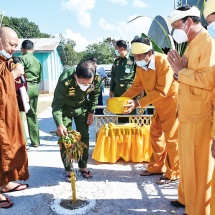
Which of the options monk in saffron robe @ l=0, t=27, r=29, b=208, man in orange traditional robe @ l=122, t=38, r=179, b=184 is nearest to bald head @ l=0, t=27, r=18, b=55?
monk in saffron robe @ l=0, t=27, r=29, b=208

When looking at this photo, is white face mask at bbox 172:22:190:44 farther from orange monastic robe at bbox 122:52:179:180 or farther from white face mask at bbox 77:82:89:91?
white face mask at bbox 77:82:89:91

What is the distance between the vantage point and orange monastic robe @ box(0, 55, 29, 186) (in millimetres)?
2768

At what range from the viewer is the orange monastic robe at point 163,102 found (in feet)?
10.7

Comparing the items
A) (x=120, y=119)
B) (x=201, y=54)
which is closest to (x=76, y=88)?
(x=201, y=54)

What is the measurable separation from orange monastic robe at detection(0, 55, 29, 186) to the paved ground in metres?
0.42

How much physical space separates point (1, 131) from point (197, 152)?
1.99 metres

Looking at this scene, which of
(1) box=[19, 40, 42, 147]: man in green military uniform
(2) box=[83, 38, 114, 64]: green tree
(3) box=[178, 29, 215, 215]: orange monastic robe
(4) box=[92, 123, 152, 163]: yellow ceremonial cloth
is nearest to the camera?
(3) box=[178, 29, 215, 215]: orange monastic robe

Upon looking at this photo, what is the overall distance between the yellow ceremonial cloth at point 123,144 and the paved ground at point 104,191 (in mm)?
124

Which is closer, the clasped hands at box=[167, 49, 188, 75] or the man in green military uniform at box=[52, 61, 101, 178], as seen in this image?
the clasped hands at box=[167, 49, 188, 75]

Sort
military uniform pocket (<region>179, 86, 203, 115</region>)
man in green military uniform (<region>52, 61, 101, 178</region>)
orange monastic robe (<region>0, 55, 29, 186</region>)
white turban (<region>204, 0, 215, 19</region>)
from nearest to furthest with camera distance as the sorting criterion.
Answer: white turban (<region>204, 0, 215, 19</region>)
military uniform pocket (<region>179, 86, 203, 115</region>)
orange monastic robe (<region>0, 55, 29, 186</region>)
man in green military uniform (<region>52, 61, 101, 178</region>)

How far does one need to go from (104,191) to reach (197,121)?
5.30 ft

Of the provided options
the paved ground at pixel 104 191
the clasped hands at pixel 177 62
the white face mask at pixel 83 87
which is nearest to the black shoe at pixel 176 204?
the paved ground at pixel 104 191

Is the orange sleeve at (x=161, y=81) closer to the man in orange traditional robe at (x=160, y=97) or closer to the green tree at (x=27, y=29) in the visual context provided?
the man in orange traditional robe at (x=160, y=97)

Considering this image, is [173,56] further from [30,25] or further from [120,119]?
[30,25]
